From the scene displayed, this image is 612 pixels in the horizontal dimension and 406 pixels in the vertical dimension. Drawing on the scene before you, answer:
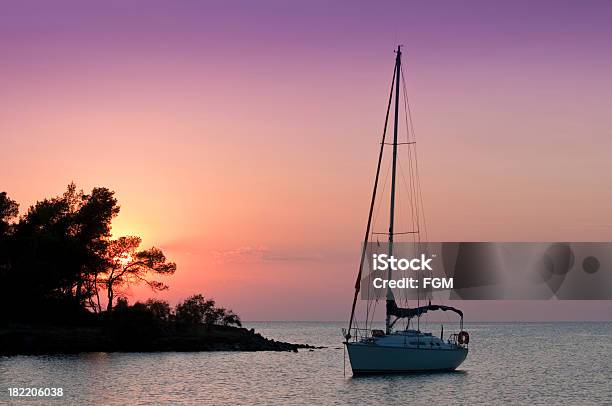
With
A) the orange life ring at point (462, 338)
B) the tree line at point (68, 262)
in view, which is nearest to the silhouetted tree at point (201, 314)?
the tree line at point (68, 262)

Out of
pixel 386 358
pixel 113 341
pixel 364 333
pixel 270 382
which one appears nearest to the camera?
pixel 386 358

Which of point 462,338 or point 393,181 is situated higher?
point 393,181

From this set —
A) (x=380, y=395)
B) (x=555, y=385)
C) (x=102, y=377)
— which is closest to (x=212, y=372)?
(x=102, y=377)

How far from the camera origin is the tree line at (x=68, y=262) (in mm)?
102562

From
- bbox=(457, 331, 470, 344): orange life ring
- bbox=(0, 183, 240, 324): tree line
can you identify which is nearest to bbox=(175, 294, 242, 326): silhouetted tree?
bbox=(0, 183, 240, 324): tree line

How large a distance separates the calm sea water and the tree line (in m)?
13.5

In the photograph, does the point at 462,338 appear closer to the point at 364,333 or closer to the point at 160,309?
the point at 364,333

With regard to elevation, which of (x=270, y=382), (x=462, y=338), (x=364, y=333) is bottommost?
(x=270, y=382)

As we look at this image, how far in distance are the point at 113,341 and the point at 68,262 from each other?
37.7ft

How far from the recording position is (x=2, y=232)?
108 metres

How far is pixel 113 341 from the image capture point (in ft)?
325

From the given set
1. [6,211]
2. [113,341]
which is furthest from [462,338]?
[6,211]

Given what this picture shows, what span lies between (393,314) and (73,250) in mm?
49528

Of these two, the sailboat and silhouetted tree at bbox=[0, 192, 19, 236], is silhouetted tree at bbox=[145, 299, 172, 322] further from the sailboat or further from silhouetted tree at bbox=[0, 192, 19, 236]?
the sailboat
